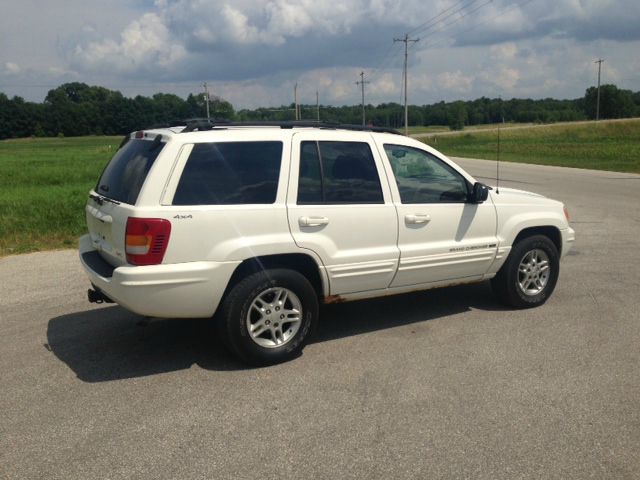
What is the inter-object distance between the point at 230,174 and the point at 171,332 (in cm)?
178

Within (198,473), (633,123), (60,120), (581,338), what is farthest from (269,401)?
(60,120)

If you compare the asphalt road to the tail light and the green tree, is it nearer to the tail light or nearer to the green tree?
the tail light

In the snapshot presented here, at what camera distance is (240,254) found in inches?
176

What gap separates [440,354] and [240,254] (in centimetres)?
177

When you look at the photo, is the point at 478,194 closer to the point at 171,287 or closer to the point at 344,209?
the point at 344,209

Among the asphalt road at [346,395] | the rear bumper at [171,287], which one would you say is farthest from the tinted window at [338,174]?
the asphalt road at [346,395]

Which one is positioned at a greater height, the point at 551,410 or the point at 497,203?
the point at 497,203

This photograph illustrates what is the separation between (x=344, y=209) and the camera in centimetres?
493

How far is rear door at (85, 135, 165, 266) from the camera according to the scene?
4445 mm

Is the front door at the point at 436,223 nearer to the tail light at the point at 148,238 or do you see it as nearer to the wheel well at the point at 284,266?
the wheel well at the point at 284,266

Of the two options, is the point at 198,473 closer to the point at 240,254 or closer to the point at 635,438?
the point at 240,254

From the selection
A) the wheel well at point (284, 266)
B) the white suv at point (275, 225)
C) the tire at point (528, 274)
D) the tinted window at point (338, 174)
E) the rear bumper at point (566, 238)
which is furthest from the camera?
the rear bumper at point (566, 238)

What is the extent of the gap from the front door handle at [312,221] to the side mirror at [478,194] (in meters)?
1.57

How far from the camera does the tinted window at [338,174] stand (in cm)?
486
